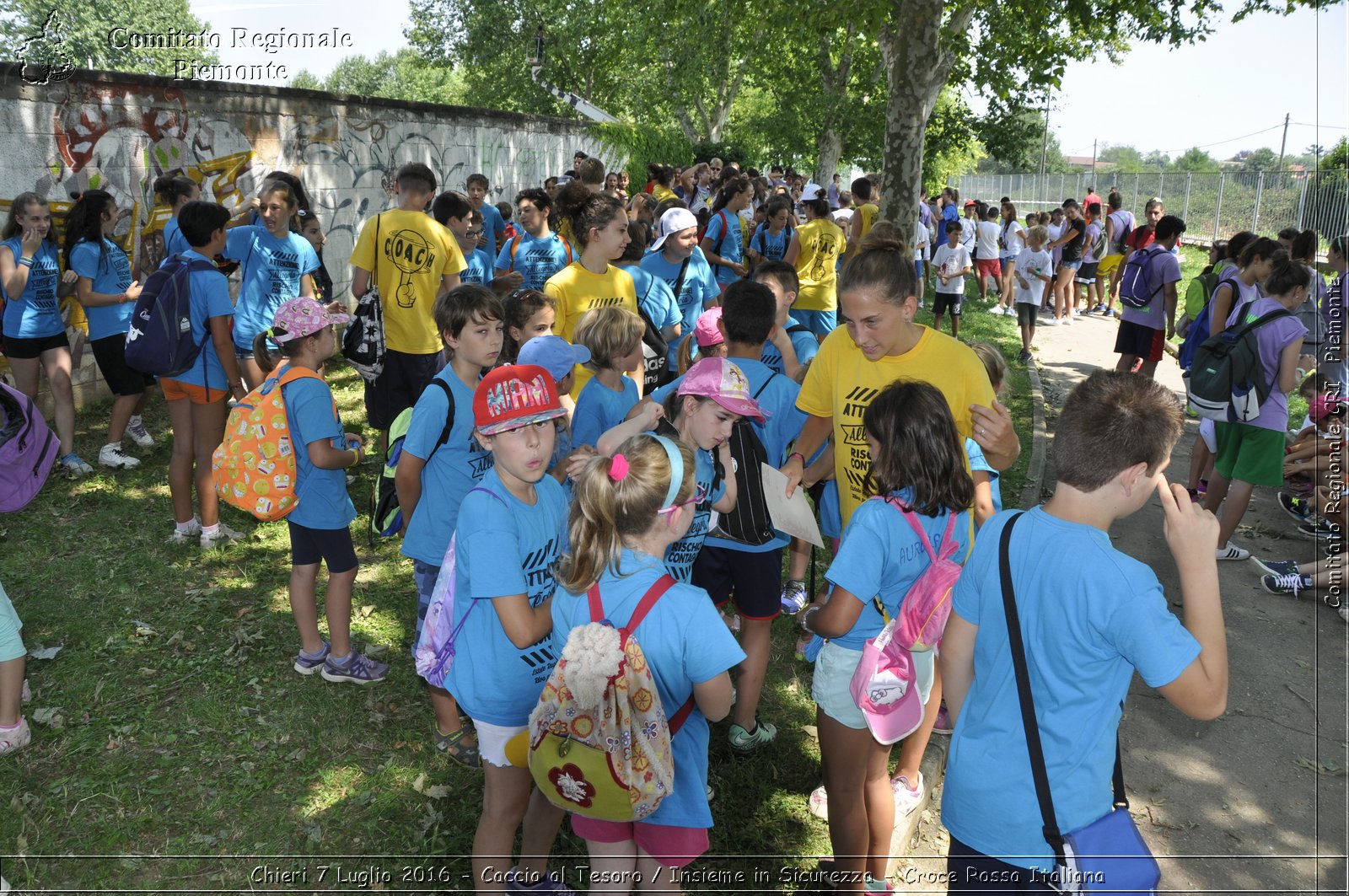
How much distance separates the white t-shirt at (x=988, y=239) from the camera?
16.2 metres

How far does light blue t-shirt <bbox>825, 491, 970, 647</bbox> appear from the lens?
263 centimetres

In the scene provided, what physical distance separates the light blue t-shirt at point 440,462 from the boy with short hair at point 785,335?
199cm

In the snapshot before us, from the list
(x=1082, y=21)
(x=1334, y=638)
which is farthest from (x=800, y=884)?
(x=1082, y=21)

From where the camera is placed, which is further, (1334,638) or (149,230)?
(149,230)

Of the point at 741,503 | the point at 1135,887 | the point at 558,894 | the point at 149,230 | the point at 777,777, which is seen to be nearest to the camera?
the point at 1135,887

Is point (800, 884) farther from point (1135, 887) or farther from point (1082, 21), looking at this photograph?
point (1082, 21)

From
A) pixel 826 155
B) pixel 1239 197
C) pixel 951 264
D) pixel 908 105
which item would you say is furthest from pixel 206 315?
pixel 826 155

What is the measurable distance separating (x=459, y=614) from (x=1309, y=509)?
704 centimetres

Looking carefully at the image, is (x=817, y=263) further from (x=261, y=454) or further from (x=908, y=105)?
(x=261, y=454)

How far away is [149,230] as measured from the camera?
8.41m

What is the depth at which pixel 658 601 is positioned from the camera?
2264mm

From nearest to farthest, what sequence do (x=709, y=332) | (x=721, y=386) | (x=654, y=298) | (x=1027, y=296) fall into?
(x=721, y=386), (x=709, y=332), (x=654, y=298), (x=1027, y=296)

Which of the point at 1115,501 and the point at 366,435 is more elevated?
the point at 1115,501

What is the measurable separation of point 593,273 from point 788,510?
256 centimetres
